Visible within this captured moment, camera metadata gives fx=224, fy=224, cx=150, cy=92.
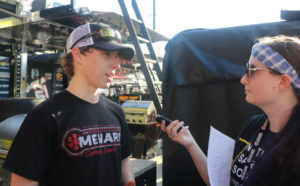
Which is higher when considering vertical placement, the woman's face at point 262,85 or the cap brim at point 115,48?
the cap brim at point 115,48

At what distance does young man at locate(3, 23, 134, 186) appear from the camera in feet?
4.06

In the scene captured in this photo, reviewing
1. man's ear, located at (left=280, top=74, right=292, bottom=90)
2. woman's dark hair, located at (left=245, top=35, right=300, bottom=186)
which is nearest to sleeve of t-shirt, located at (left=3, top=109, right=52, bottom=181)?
woman's dark hair, located at (left=245, top=35, right=300, bottom=186)

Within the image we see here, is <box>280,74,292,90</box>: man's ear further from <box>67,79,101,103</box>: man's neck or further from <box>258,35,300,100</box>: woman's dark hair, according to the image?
<box>67,79,101,103</box>: man's neck

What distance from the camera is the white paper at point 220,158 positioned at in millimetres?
1399

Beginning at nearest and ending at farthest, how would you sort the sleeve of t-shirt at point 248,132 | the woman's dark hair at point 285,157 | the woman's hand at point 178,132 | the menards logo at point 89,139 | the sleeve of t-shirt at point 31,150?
1. the woman's dark hair at point 285,157
2. the sleeve of t-shirt at point 31,150
3. the menards logo at point 89,139
4. the sleeve of t-shirt at point 248,132
5. the woman's hand at point 178,132

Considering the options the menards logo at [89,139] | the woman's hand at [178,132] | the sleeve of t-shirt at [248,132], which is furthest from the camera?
the woman's hand at [178,132]

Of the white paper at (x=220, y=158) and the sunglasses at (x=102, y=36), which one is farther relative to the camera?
the sunglasses at (x=102, y=36)

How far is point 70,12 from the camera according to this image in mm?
4398

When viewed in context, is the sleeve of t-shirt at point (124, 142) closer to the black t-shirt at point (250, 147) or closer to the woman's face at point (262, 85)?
the black t-shirt at point (250, 147)

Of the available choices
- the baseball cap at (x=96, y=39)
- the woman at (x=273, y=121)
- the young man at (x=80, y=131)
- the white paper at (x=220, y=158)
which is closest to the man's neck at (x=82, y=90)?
the young man at (x=80, y=131)

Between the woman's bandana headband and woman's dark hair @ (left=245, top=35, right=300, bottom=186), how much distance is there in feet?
0.07

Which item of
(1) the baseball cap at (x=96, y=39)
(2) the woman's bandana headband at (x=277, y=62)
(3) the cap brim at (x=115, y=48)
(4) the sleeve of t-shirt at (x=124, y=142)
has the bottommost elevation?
(4) the sleeve of t-shirt at (x=124, y=142)

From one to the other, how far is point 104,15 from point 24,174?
403 centimetres

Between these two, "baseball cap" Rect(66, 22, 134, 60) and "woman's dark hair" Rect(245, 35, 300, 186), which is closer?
"woman's dark hair" Rect(245, 35, 300, 186)
